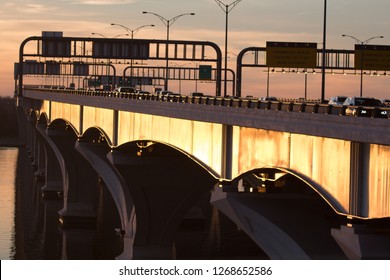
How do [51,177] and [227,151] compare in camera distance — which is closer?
[227,151]

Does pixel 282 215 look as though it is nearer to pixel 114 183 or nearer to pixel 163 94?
pixel 114 183

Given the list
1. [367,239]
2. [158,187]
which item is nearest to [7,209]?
[158,187]

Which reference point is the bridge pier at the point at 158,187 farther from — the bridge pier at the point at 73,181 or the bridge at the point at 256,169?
the bridge pier at the point at 73,181

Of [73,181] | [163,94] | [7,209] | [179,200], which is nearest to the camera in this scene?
[179,200]

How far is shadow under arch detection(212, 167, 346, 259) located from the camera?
39.9 metres

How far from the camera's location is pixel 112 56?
137750 mm

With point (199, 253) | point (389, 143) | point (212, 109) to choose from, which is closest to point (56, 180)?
point (199, 253)

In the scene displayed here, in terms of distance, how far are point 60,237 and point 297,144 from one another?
60983 mm

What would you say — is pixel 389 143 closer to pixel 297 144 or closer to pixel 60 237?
pixel 297 144

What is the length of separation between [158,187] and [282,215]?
29874 millimetres

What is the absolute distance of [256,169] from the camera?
39250 mm

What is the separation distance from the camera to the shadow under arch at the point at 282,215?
39.9 meters

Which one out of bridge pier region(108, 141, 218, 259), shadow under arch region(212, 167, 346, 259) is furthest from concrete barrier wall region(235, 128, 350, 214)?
bridge pier region(108, 141, 218, 259)
